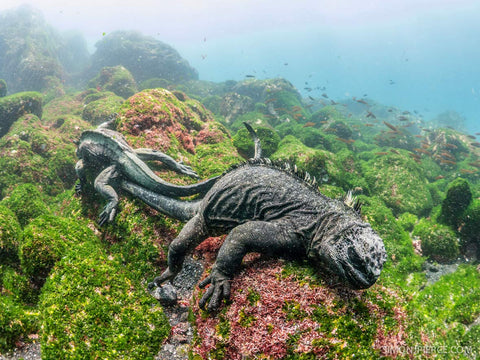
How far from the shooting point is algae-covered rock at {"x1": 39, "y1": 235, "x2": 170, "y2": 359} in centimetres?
265

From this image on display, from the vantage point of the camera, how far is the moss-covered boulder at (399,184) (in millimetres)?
9102

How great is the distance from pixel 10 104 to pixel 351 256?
1588 cm

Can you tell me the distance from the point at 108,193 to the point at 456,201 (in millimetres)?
9671

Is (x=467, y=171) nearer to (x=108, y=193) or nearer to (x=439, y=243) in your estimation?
(x=439, y=243)

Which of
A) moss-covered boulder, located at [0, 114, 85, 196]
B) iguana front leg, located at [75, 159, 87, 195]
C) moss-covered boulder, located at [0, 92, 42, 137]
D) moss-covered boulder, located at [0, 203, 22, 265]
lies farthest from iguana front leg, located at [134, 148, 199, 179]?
moss-covered boulder, located at [0, 92, 42, 137]

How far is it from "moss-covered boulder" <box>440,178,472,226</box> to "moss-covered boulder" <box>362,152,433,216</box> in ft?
5.29

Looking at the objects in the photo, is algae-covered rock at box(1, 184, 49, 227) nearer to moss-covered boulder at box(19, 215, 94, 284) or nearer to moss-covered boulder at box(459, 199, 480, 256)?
moss-covered boulder at box(19, 215, 94, 284)

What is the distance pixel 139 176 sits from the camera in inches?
193

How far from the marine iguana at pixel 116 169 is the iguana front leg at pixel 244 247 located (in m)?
1.56

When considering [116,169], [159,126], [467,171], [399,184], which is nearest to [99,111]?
[159,126]

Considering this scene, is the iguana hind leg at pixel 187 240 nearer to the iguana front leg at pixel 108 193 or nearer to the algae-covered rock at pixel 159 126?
the iguana front leg at pixel 108 193

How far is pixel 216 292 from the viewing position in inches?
106

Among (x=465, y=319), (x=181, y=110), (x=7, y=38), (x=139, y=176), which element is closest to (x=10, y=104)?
(x=181, y=110)

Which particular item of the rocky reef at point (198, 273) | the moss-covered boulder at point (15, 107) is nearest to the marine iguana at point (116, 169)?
the rocky reef at point (198, 273)
